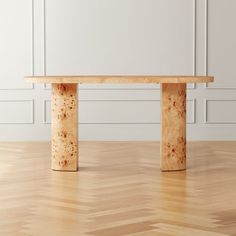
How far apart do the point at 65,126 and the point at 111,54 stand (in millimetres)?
1987

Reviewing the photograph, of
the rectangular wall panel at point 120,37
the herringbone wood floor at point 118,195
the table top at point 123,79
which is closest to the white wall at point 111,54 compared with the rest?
the rectangular wall panel at point 120,37

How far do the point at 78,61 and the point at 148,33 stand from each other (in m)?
0.71

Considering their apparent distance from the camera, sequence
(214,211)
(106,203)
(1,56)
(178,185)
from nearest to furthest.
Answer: (214,211)
(106,203)
(178,185)
(1,56)

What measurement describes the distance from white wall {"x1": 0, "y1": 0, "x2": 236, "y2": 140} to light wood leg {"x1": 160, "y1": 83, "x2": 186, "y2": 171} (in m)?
1.88

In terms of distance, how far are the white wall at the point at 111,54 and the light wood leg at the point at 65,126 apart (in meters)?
1.86

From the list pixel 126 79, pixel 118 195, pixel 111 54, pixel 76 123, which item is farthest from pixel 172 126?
pixel 111 54

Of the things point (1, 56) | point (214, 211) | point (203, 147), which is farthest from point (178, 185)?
point (1, 56)

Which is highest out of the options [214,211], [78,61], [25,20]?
[25,20]

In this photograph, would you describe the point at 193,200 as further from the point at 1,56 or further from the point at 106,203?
the point at 1,56

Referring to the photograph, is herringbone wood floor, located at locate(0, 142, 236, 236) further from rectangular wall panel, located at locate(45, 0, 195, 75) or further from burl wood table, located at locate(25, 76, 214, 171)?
rectangular wall panel, located at locate(45, 0, 195, 75)

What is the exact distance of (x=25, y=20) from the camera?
6.33 meters

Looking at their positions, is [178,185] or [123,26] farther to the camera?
[123,26]

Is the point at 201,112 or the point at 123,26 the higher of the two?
the point at 123,26

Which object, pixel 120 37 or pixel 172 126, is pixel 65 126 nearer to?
pixel 172 126
